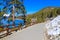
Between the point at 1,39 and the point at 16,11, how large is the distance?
13.8m

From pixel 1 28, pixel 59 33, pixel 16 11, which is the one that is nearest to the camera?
pixel 59 33

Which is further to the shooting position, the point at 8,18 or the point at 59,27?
the point at 8,18

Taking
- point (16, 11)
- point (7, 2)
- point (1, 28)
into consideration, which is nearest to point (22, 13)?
point (16, 11)

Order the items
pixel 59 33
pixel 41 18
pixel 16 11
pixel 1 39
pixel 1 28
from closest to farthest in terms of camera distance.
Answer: pixel 59 33, pixel 1 39, pixel 1 28, pixel 16 11, pixel 41 18

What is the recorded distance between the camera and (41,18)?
3356cm

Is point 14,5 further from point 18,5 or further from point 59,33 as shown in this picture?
point 59,33

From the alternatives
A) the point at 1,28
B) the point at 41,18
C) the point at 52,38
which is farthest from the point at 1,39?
the point at 41,18

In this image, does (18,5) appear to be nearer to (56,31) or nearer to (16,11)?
(16,11)

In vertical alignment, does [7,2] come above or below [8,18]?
above

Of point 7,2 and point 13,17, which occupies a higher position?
point 7,2

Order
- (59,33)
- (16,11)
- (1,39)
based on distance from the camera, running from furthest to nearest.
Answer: (16,11)
(1,39)
(59,33)

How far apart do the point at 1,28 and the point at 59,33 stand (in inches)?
444

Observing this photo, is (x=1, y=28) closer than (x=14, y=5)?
→ Yes

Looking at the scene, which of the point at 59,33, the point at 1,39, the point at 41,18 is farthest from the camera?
the point at 41,18
